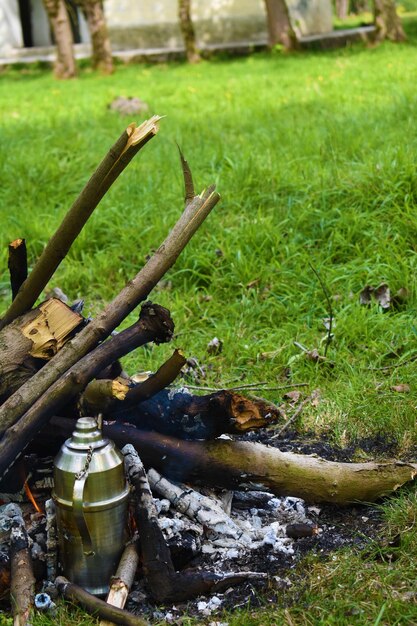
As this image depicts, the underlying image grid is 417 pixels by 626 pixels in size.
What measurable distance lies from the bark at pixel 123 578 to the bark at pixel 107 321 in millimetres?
582

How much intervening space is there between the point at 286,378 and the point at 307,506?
141 cm

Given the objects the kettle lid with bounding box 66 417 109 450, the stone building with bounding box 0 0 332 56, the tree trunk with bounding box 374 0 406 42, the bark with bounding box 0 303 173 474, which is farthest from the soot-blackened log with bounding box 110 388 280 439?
the stone building with bounding box 0 0 332 56

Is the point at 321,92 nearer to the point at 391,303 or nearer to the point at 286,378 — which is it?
the point at 391,303

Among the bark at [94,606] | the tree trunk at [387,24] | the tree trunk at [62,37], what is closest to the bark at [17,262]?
the bark at [94,606]

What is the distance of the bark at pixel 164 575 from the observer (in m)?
2.95

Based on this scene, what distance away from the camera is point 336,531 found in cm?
335

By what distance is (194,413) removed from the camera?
11.0 feet

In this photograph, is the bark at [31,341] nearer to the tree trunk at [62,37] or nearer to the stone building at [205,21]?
the tree trunk at [62,37]

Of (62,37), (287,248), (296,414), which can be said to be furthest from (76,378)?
(62,37)

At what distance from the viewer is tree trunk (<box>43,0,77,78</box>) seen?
15211 mm

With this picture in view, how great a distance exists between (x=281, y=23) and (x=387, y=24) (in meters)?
2.18

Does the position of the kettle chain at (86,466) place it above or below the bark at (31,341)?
below

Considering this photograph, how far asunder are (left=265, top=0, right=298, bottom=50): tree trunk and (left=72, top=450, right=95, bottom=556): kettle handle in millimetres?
15798

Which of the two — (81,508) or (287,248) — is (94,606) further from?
(287,248)
